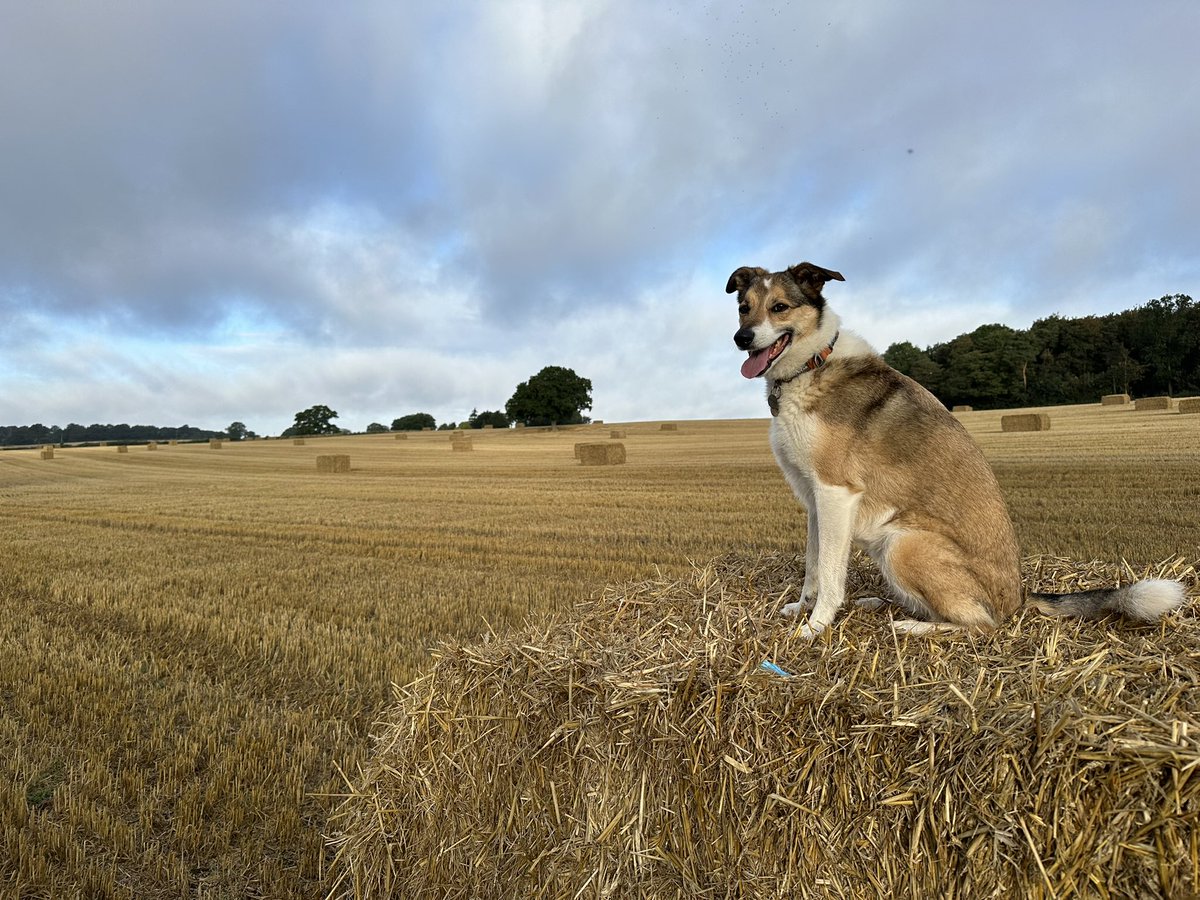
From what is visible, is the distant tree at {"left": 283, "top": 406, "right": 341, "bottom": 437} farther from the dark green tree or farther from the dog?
the dog

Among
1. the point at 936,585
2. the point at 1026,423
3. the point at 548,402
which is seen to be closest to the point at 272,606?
the point at 936,585

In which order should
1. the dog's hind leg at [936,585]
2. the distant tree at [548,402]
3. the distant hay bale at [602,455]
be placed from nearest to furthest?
1. the dog's hind leg at [936,585]
2. the distant hay bale at [602,455]
3. the distant tree at [548,402]

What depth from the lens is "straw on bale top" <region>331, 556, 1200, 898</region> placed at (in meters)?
1.90

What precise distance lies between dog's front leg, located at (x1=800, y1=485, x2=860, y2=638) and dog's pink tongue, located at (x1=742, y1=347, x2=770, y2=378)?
690 millimetres

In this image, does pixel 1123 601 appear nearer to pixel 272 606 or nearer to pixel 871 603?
pixel 871 603

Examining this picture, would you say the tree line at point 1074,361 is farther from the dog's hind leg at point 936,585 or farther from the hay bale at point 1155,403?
the dog's hind leg at point 936,585

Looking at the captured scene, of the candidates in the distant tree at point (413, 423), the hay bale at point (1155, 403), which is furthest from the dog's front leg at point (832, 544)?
the distant tree at point (413, 423)

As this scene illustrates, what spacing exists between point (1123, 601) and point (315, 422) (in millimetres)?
94405

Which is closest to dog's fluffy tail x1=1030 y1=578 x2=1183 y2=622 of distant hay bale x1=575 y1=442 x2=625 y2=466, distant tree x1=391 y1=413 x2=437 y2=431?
distant hay bale x1=575 y1=442 x2=625 y2=466

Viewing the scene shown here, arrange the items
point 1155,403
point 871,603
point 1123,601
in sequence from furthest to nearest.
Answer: point 1155,403
point 871,603
point 1123,601

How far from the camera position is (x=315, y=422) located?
88.6 metres

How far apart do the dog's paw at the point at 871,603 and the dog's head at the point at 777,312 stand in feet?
4.38

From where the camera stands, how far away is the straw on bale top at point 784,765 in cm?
190

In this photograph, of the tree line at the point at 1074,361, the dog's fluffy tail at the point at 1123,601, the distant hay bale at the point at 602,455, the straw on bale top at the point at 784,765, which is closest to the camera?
the straw on bale top at the point at 784,765
